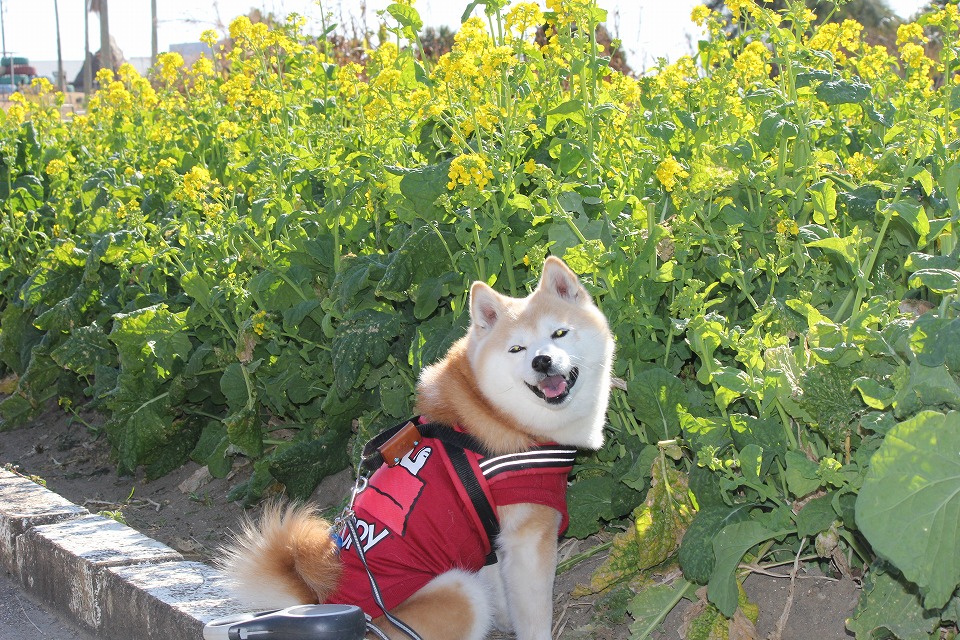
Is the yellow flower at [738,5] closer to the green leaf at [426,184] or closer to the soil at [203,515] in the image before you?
the green leaf at [426,184]

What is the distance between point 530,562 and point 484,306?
0.85 meters

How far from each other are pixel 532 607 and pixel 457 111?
2005 millimetres

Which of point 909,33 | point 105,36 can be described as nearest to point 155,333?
point 909,33

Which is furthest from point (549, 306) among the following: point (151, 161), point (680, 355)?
point (151, 161)

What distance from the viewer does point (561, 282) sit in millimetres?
3336

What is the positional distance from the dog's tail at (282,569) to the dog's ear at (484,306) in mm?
906

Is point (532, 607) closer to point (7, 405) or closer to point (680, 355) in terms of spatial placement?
point (680, 355)

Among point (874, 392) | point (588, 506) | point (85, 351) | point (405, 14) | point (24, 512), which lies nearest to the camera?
point (874, 392)

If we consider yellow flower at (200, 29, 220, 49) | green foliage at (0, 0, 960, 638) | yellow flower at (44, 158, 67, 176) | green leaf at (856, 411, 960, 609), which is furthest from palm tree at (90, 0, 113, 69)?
green leaf at (856, 411, 960, 609)

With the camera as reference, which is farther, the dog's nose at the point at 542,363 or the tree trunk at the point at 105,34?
the tree trunk at the point at 105,34

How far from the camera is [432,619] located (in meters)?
2.94

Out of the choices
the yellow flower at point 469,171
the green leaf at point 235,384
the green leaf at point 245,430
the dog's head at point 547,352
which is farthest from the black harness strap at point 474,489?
the green leaf at point 235,384

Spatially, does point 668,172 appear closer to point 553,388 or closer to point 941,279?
point 553,388

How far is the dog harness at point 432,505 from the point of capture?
9.82ft
